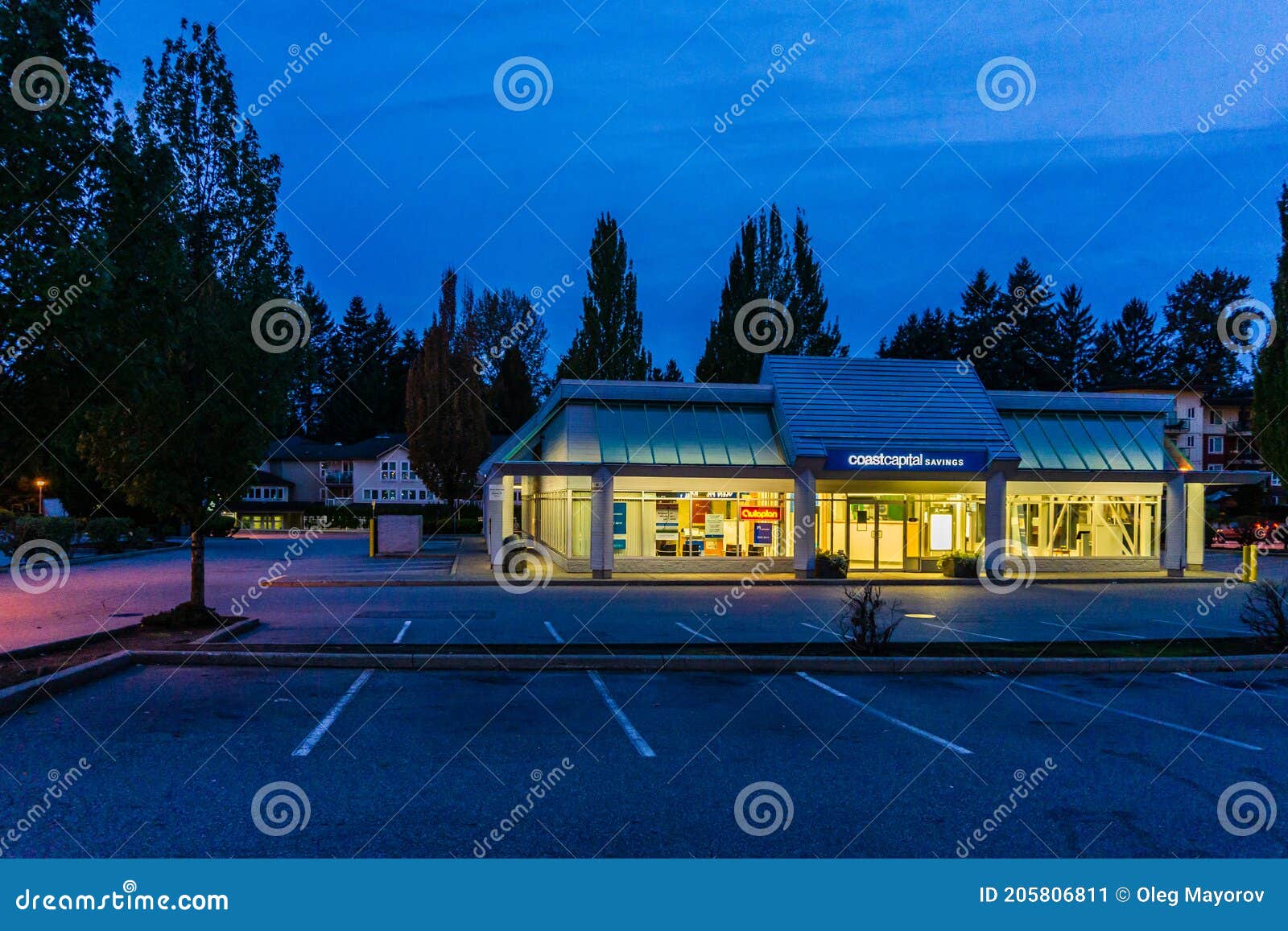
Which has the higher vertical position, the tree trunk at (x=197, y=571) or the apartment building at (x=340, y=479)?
the apartment building at (x=340, y=479)

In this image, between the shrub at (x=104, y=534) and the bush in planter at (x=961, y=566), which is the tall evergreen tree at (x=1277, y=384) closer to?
the bush in planter at (x=961, y=566)

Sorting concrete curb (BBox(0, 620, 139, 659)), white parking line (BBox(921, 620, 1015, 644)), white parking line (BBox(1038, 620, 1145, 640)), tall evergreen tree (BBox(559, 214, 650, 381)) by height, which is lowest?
concrete curb (BBox(0, 620, 139, 659))

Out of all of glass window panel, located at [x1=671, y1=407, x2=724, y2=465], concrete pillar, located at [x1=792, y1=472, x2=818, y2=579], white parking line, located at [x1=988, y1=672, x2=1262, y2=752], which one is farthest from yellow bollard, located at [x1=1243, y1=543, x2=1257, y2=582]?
white parking line, located at [x1=988, y1=672, x2=1262, y2=752]

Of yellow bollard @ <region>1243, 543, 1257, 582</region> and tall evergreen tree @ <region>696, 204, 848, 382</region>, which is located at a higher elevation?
tall evergreen tree @ <region>696, 204, 848, 382</region>

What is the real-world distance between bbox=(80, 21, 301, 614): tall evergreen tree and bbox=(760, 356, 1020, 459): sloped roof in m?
17.0

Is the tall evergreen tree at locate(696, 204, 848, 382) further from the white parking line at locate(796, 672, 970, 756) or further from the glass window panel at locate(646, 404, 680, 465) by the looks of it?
the white parking line at locate(796, 672, 970, 756)

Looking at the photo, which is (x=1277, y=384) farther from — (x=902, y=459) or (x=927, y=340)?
(x=927, y=340)

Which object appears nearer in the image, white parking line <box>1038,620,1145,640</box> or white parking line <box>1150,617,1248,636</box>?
white parking line <box>1038,620,1145,640</box>

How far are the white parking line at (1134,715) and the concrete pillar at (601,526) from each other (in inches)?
650

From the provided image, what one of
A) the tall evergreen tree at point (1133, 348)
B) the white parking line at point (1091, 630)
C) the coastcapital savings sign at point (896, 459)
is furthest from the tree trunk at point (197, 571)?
the tall evergreen tree at point (1133, 348)

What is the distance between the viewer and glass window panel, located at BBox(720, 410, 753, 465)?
29.2 m

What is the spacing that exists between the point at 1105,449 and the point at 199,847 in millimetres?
31726

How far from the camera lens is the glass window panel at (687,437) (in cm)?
2892

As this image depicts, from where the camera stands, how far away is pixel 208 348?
1466 cm
